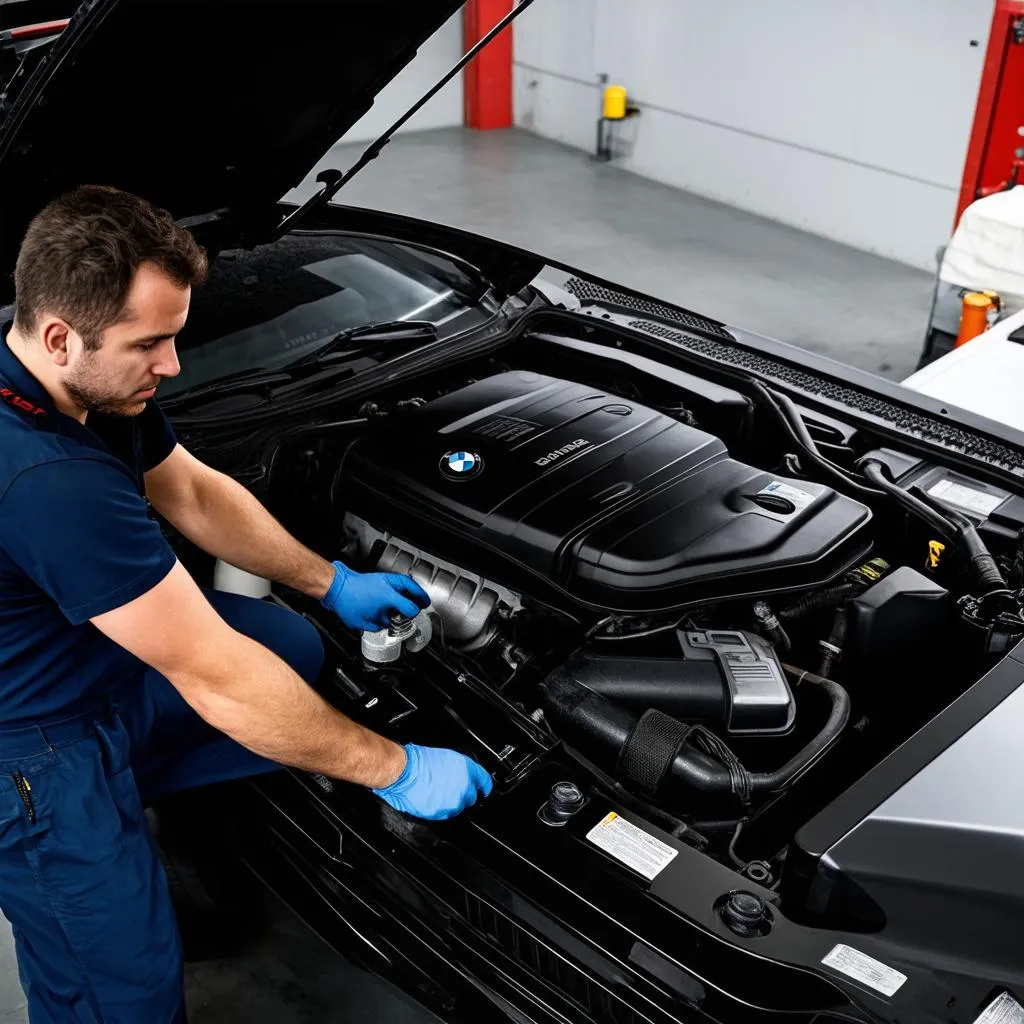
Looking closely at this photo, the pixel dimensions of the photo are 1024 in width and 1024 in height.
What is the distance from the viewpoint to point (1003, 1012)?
1.40 meters

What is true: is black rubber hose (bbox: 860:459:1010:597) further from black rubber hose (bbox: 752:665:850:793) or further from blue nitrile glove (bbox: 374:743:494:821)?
blue nitrile glove (bbox: 374:743:494:821)

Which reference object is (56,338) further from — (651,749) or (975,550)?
(975,550)

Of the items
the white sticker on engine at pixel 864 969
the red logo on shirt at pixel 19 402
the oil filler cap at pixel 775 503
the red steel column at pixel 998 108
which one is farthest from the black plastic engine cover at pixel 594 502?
the red steel column at pixel 998 108

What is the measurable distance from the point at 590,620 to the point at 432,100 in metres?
6.93

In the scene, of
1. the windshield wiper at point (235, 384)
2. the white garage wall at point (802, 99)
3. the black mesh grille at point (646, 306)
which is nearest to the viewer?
the windshield wiper at point (235, 384)

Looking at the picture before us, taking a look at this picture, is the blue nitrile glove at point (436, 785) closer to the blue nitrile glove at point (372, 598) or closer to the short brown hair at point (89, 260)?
the blue nitrile glove at point (372, 598)

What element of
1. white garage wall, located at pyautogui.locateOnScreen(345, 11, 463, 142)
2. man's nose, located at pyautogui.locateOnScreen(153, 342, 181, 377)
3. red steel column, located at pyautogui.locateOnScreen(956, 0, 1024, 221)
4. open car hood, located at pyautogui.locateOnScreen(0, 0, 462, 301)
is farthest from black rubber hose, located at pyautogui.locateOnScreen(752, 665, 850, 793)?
white garage wall, located at pyautogui.locateOnScreen(345, 11, 463, 142)

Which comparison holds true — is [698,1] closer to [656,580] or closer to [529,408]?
[529,408]

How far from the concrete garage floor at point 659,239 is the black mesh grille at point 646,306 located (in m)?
1.95

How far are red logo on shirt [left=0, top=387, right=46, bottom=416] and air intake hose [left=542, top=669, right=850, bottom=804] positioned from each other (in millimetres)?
918

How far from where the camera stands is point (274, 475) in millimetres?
2303

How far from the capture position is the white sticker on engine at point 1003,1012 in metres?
1.39

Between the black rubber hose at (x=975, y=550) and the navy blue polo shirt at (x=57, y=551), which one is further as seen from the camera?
the black rubber hose at (x=975, y=550)

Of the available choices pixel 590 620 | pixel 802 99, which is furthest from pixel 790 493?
pixel 802 99
